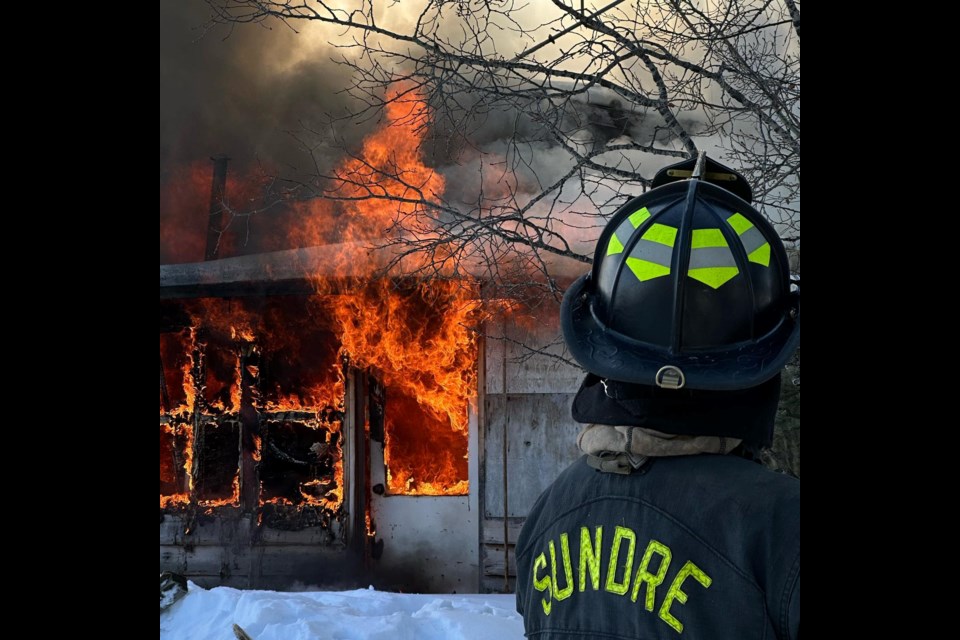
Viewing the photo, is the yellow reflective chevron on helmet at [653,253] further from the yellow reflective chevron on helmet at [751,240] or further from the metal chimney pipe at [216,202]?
the metal chimney pipe at [216,202]

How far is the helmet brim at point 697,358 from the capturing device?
5.42 feet

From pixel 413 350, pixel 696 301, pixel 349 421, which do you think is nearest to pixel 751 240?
pixel 696 301

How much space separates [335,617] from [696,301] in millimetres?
5152

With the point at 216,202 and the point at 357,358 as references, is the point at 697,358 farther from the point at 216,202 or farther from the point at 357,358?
the point at 216,202

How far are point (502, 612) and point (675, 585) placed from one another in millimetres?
5134

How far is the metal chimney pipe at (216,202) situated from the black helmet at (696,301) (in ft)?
30.6

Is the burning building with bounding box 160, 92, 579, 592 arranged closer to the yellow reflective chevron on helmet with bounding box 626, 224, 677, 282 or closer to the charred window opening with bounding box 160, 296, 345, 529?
the charred window opening with bounding box 160, 296, 345, 529

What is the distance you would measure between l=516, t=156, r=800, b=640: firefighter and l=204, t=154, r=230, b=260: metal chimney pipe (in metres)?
9.32

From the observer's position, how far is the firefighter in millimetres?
1519

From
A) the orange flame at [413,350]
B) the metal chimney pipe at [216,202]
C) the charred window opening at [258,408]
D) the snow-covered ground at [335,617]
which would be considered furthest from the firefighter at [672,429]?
the metal chimney pipe at [216,202]

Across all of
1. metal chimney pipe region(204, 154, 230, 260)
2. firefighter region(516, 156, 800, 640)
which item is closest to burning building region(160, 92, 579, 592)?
metal chimney pipe region(204, 154, 230, 260)

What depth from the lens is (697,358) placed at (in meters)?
1.70
